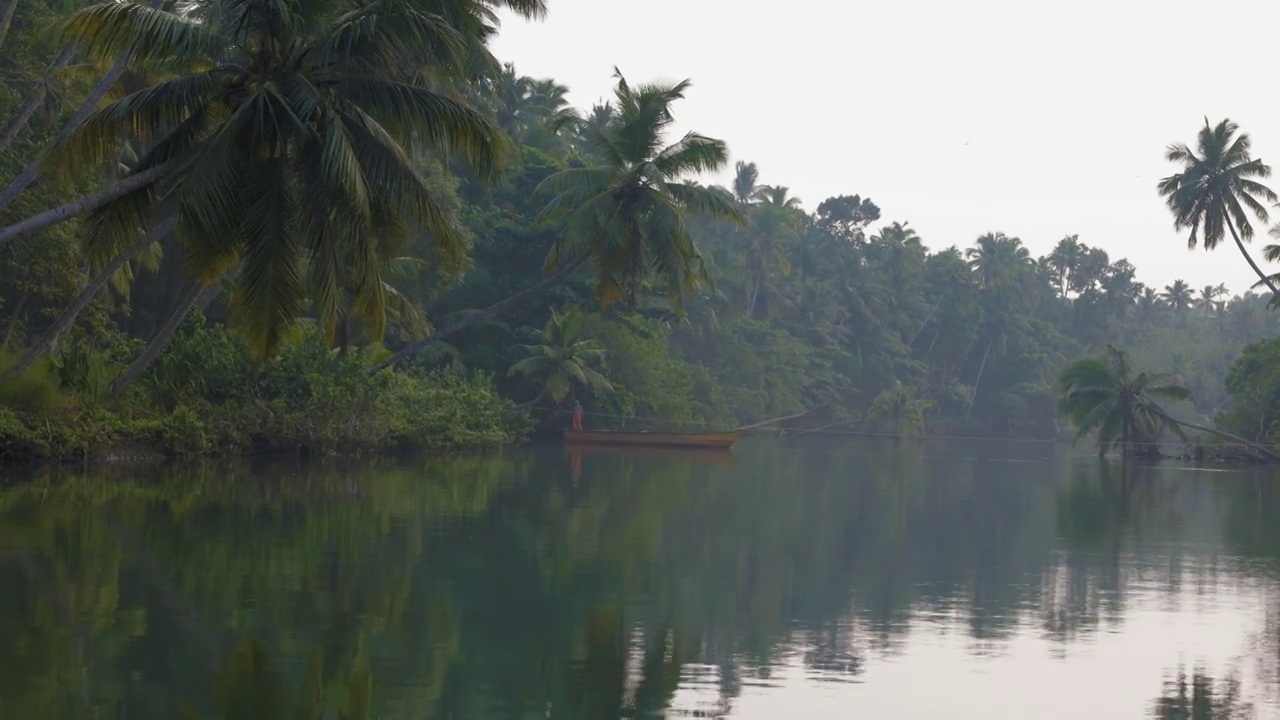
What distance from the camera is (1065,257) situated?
9031cm

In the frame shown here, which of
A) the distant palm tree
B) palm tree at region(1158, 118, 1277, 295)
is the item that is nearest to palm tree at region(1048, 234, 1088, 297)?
the distant palm tree

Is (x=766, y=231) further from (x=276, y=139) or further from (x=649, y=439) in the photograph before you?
(x=276, y=139)

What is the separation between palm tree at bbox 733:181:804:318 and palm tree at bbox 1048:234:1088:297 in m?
29.8

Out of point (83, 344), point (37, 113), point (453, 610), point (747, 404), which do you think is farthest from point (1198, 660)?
point (747, 404)

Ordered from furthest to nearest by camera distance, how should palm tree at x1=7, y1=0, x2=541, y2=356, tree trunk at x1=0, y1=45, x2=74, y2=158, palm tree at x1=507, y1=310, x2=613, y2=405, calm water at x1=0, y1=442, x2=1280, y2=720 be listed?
palm tree at x1=507, y1=310, x2=613, y2=405 < tree trunk at x1=0, y1=45, x2=74, y2=158 < palm tree at x1=7, y1=0, x2=541, y2=356 < calm water at x1=0, y1=442, x2=1280, y2=720

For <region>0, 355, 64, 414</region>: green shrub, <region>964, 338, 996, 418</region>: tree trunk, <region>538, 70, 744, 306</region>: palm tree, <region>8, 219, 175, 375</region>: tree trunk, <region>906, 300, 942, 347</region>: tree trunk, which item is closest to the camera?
<region>8, 219, 175, 375</region>: tree trunk

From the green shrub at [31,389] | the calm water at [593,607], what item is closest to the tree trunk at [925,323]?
the calm water at [593,607]

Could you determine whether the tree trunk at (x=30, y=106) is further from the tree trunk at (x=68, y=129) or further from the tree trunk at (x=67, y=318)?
the tree trunk at (x=67, y=318)

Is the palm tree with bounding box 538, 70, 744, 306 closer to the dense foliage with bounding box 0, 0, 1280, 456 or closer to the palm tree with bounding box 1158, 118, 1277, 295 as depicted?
the dense foliage with bounding box 0, 0, 1280, 456

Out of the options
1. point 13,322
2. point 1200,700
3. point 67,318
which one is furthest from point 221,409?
point 1200,700

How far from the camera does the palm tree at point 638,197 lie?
28.7m

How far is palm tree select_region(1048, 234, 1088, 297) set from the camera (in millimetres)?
89875

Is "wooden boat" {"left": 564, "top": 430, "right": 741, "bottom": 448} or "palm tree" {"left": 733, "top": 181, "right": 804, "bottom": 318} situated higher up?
"palm tree" {"left": 733, "top": 181, "right": 804, "bottom": 318}

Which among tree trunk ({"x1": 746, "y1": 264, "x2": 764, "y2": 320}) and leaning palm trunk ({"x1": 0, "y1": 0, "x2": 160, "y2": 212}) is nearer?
leaning palm trunk ({"x1": 0, "y1": 0, "x2": 160, "y2": 212})
